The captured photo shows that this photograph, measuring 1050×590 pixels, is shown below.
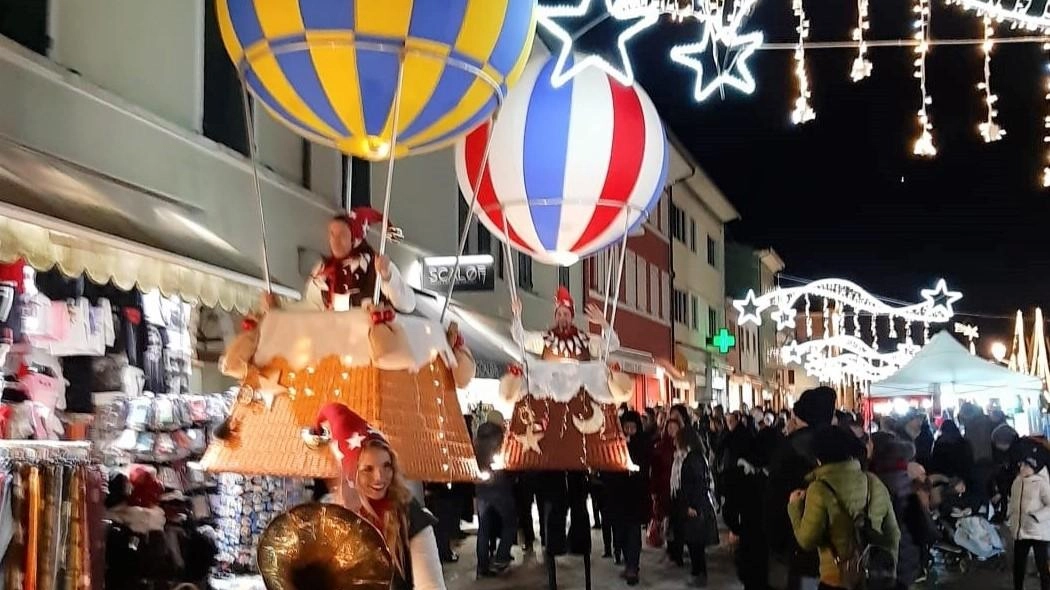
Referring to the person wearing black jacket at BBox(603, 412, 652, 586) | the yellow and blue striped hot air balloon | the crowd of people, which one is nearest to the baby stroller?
the crowd of people

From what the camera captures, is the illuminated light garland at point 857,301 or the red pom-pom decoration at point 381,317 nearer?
the red pom-pom decoration at point 381,317

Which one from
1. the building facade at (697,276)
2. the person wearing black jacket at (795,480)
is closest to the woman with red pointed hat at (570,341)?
the person wearing black jacket at (795,480)

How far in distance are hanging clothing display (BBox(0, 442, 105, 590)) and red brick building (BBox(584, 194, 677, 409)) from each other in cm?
1967

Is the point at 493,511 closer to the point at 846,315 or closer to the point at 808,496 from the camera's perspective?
the point at 808,496

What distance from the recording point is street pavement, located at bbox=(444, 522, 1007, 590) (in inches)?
435

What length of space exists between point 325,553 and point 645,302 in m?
28.1

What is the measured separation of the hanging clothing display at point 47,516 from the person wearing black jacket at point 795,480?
436 centimetres

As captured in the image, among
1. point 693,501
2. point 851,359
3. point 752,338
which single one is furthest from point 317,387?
point 752,338

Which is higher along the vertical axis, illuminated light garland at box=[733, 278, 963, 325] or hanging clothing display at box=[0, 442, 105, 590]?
illuminated light garland at box=[733, 278, 963, 325]

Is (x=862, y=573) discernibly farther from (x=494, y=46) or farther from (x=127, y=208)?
(x=127, y=208)

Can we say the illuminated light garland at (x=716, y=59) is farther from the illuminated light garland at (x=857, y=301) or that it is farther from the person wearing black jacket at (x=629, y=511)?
the illuminated light garland at (x=857, y=301)

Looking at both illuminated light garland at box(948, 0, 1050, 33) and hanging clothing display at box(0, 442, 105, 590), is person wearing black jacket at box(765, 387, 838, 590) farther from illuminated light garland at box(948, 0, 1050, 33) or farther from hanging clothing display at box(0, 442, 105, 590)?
hanging clothing display at box(0, 442, 105, 590)

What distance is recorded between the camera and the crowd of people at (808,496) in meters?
6.57

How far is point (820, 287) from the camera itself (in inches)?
1286
